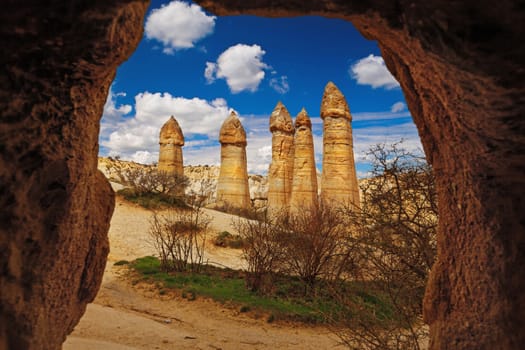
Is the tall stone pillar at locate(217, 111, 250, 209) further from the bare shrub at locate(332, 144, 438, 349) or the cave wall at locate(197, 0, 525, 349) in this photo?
the cave wall at locate(197, 0, 525, 349)

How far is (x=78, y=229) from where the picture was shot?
2043mm

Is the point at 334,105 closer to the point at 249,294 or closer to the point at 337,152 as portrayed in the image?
the point at 337,152

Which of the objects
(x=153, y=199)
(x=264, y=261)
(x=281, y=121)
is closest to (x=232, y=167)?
(x=281, y=121)

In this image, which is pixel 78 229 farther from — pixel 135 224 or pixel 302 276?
pixel 135 224

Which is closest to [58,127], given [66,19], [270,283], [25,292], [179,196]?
[66,19]

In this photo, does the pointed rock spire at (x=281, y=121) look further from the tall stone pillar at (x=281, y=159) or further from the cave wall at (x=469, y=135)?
the cave wall at (x=469, y=135)

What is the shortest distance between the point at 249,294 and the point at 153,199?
12.0 m

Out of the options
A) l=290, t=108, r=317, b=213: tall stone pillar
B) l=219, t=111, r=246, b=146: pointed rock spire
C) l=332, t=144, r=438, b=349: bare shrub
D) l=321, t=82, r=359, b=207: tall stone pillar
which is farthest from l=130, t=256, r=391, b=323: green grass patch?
l=219, t=111, r=246, b=146: pointed rock spire

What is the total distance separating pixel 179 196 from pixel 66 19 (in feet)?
59.8

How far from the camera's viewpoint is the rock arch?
1.45m

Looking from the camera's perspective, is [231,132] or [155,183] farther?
[231,132]

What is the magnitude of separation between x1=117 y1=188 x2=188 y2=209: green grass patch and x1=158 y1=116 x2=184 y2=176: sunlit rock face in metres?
3.97

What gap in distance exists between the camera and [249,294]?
7.72m

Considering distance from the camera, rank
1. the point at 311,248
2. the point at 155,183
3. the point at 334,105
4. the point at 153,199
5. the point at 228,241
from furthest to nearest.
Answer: the point at 155,183, the point at 153,199, the point at 334,105, the point at 228,241, the point at 311,248
